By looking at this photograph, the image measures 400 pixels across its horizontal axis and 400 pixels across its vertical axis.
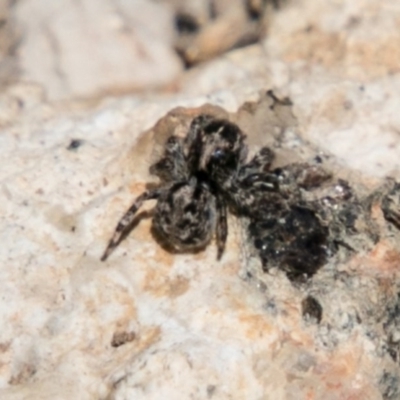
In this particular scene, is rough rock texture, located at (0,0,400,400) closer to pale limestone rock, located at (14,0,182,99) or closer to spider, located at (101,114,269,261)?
spider, located at (101,114,269,261)

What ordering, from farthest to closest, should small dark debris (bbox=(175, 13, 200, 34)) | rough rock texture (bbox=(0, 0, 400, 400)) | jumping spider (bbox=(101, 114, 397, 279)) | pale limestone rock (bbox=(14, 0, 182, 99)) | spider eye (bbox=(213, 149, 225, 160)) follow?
small dark debris (bbox=(175, 13, 200, 34)) → pale limestone rock (bbox=(14, 0, 182, 99)) → spider eye (bbox=(213, 149, 225, 160)) → jumping spider (bbox=(101, 114, 397, 279)) → rough rock texture (bbox=(0, 0, 400, 400))

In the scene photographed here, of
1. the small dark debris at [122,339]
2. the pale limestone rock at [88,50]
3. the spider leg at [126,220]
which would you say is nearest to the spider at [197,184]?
the spider leg at [126,220]

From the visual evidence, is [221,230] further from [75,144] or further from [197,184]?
[75,144]

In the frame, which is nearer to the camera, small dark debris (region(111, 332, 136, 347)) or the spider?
small dark debris (region(111, 332, 136, 347))

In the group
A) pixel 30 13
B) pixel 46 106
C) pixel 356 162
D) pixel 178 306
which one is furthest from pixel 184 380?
pixel 30 13

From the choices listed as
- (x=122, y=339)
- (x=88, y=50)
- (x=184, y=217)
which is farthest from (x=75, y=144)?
(x=88, y=50)

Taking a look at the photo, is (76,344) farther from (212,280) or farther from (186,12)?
(186,12)

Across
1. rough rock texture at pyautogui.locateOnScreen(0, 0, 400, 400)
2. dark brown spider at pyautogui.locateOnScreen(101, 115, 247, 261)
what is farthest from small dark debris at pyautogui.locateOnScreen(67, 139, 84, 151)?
dark brown spider at pyautogui.locateOnScreen(101, 115, 247, 261)
